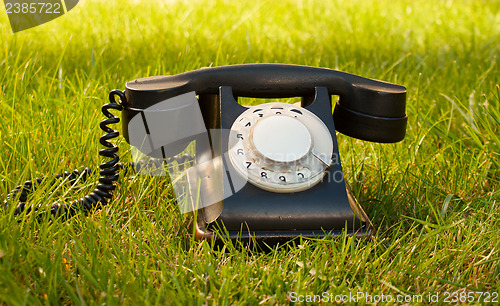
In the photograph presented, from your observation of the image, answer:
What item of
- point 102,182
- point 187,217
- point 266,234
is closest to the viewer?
point 266,234

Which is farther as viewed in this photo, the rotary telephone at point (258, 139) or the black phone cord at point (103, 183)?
the black phone cord at point (103, 183)

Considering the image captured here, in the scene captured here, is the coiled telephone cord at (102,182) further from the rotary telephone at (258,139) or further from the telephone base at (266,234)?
the telephone base at (266,234)

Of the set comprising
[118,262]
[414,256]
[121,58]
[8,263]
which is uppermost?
[121,58]

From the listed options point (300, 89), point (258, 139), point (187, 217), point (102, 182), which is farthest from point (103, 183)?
point (300, 89)

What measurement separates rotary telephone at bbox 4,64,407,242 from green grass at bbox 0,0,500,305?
74mm

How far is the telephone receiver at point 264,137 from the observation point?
1439 millimetres

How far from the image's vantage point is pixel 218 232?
1405 mm

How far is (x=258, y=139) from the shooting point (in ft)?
4.85

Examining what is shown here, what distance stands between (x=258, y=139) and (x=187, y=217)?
359mm

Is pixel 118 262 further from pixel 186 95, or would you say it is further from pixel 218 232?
pixel 186 95

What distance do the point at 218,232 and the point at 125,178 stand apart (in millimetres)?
561

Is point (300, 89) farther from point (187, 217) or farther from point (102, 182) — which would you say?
point (102, 182)

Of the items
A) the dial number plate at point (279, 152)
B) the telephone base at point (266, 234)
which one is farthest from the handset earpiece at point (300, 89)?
the telephone base at point (266, 234)

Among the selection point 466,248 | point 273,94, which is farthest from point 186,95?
point 466,248
